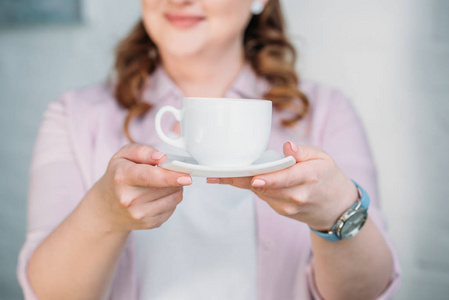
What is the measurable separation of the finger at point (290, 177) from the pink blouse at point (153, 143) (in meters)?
0.37

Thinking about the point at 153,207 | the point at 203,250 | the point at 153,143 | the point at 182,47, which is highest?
the point at 182,47

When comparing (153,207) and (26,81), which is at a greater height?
(153,207)

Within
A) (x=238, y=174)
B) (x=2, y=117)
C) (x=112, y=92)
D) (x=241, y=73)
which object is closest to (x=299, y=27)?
(x=241, y=73)

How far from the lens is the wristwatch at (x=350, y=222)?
0.69 metres

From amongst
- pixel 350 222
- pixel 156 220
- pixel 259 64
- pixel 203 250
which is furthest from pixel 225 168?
pixel 259 64

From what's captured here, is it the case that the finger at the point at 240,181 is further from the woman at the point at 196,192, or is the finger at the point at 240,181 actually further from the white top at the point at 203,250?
the white top at the point at 203,250

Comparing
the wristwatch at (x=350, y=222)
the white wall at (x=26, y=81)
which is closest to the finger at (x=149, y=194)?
the wristwatch at (x=350, y=222)

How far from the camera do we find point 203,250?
3.06 ft

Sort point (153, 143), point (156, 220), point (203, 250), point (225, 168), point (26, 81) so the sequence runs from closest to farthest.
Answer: point (225, 168)
point (156, 220)
point (203, 250)
point (153, 143)
point (26, 81)

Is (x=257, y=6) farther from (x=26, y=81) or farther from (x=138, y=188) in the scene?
(x=26, y=81)

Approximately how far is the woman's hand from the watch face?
2cm

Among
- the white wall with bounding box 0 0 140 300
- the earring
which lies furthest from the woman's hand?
the white wall with bounding box 0 0 140 300

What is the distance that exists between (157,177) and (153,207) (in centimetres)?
9

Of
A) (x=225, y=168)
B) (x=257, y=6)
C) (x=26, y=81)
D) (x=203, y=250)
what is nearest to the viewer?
(x=225, y=168)
